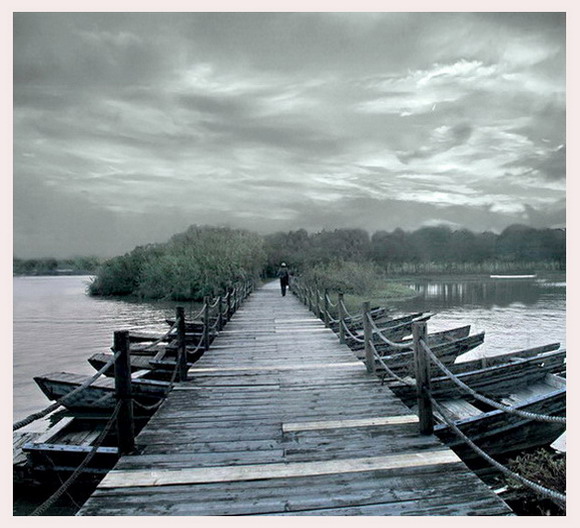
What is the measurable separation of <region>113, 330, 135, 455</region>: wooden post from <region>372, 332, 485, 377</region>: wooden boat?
4.24 meters

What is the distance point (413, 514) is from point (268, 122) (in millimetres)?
7808

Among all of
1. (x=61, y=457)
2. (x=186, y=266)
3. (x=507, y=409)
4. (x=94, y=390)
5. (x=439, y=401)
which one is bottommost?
(x=61, y=457)

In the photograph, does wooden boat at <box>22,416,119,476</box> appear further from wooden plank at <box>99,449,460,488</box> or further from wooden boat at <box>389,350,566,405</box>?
wooden boat at <box>389,350,566,405</box>

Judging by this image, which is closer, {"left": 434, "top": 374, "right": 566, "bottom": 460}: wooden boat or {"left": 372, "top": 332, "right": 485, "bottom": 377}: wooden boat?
{"left": 434, "top": 374, "right": 566, "bottom": 460}: wooden boat

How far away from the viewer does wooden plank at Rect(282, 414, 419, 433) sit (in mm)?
4137

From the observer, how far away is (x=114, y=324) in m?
20.8

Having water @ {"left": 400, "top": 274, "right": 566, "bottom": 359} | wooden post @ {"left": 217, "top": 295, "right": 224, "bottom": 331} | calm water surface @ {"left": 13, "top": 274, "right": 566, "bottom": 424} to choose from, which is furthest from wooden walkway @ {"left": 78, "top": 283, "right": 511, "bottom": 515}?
water @ {"left": 400, "top": 274, "right": 566, "bottom": 359}

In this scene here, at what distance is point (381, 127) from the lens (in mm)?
8156

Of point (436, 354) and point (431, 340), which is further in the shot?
point (431, 340)

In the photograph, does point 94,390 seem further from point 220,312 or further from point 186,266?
point 186,266

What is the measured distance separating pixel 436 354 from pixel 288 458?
5940 millimetres

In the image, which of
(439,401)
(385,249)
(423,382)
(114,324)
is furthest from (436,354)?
(385,249)

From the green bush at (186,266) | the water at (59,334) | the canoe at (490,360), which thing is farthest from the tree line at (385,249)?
the canoe at (490,360)
